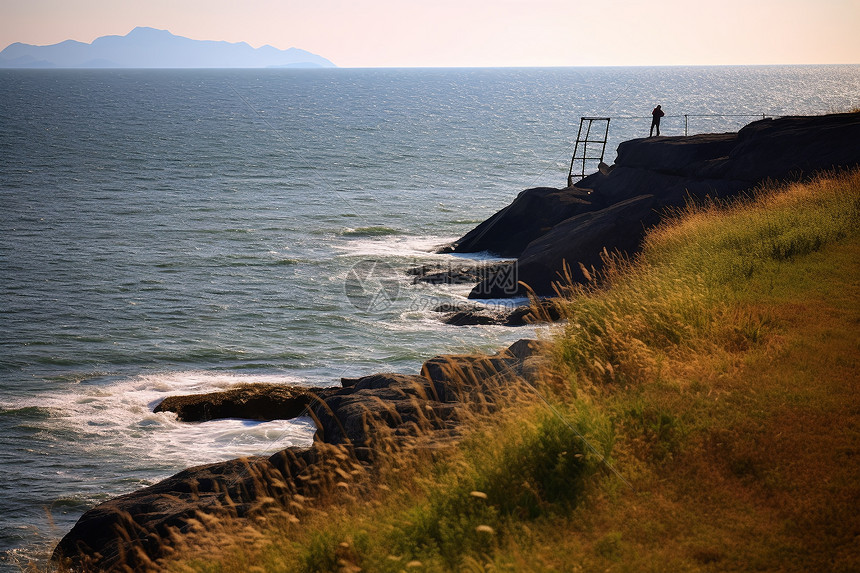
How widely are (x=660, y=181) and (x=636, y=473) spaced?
2431cm

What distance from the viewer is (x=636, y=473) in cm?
620

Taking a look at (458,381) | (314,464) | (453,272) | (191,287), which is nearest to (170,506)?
(314,464)

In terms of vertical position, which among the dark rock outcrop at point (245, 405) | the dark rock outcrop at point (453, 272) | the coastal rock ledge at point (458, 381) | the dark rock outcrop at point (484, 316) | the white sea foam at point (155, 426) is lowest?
the white sea foam at point (155, 426)

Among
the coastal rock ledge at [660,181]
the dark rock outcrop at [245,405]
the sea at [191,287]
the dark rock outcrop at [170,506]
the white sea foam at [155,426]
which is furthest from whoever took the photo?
the coastal rock ledge at [660,181]

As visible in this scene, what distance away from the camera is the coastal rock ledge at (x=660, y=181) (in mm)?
23172

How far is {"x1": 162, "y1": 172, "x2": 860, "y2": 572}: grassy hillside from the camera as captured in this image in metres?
5.31

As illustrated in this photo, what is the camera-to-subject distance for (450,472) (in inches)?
262

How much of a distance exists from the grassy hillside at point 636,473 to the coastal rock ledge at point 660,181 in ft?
34.9

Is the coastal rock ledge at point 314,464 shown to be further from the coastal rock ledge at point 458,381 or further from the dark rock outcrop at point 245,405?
the dark rock outcrop at point 245,405

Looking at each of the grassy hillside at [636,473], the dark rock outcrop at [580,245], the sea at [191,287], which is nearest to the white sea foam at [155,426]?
the sea at [191,287]

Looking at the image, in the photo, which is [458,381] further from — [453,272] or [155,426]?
[453,272]

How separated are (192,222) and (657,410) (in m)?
38.7

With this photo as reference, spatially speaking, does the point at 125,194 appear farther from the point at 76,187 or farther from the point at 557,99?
the point at 557,99

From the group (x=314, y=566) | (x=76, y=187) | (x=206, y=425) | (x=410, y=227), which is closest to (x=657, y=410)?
(x=314, y=566)
